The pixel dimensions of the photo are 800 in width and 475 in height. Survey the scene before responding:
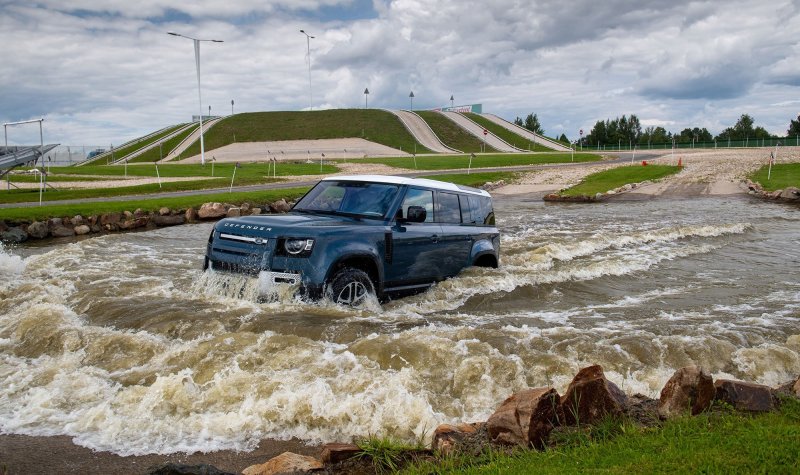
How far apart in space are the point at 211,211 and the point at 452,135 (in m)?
82.6

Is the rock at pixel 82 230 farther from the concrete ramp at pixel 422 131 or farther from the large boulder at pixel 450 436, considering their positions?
the concrete ramp at pixel 422 131

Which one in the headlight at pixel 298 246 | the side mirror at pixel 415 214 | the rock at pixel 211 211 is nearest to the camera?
the headlight at pixel 298 246

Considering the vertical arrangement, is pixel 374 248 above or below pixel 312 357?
above

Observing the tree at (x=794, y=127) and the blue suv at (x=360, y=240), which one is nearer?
the blue suv at (x=360, y=240)

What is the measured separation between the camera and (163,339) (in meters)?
8.09

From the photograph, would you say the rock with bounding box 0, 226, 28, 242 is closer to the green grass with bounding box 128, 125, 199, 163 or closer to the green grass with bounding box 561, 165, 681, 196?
the green grass with bounding box 561, 165, 681, 196

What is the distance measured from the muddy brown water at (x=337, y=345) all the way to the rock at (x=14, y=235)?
20.6ft

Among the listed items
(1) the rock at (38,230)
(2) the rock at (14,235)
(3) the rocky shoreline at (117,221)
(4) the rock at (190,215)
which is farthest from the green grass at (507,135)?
(2) the rock at (14,235)

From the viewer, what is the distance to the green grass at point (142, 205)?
2191cm

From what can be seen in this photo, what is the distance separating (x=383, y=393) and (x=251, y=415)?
122cm

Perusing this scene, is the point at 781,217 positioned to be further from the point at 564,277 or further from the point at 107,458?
the point at 107,458

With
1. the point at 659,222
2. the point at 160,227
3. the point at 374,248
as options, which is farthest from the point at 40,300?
the point at 659,222

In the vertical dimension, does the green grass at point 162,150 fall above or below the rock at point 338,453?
above

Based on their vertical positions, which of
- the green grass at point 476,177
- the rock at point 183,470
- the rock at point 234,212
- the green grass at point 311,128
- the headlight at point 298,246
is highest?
the green grass at point 311,128
